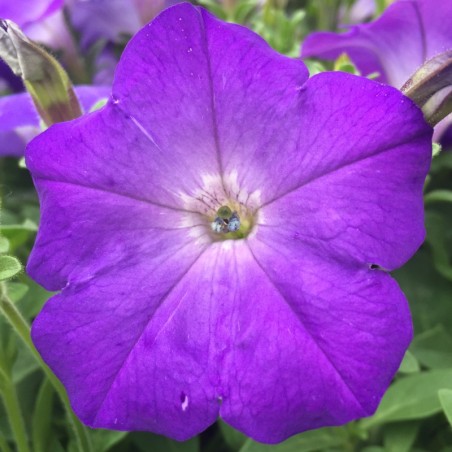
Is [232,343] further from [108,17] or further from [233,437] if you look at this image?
[108,17]

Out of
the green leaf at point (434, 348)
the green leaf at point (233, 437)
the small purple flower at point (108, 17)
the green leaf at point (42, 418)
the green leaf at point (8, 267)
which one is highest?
the small purple flower at point (108, 17)

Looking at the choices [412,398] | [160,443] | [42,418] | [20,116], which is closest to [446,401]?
[412,398]

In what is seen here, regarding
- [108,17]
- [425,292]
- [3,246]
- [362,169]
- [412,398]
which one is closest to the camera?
[362,169]

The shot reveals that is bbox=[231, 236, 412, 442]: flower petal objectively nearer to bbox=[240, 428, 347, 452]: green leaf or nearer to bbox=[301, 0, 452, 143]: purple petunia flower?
bbox=[240, 428, 347, 452]: green leaf

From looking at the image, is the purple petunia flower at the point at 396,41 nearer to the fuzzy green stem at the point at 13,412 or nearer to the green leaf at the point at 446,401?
the green leaf at the point at 446,401

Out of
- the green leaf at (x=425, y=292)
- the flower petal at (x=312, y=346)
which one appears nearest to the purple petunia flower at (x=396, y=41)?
the green leaf at (x=425, y=292)

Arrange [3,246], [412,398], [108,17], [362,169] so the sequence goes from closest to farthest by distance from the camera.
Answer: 1. [362,169]
2. [3,246]
3. [412,398]
4. [108,17]
